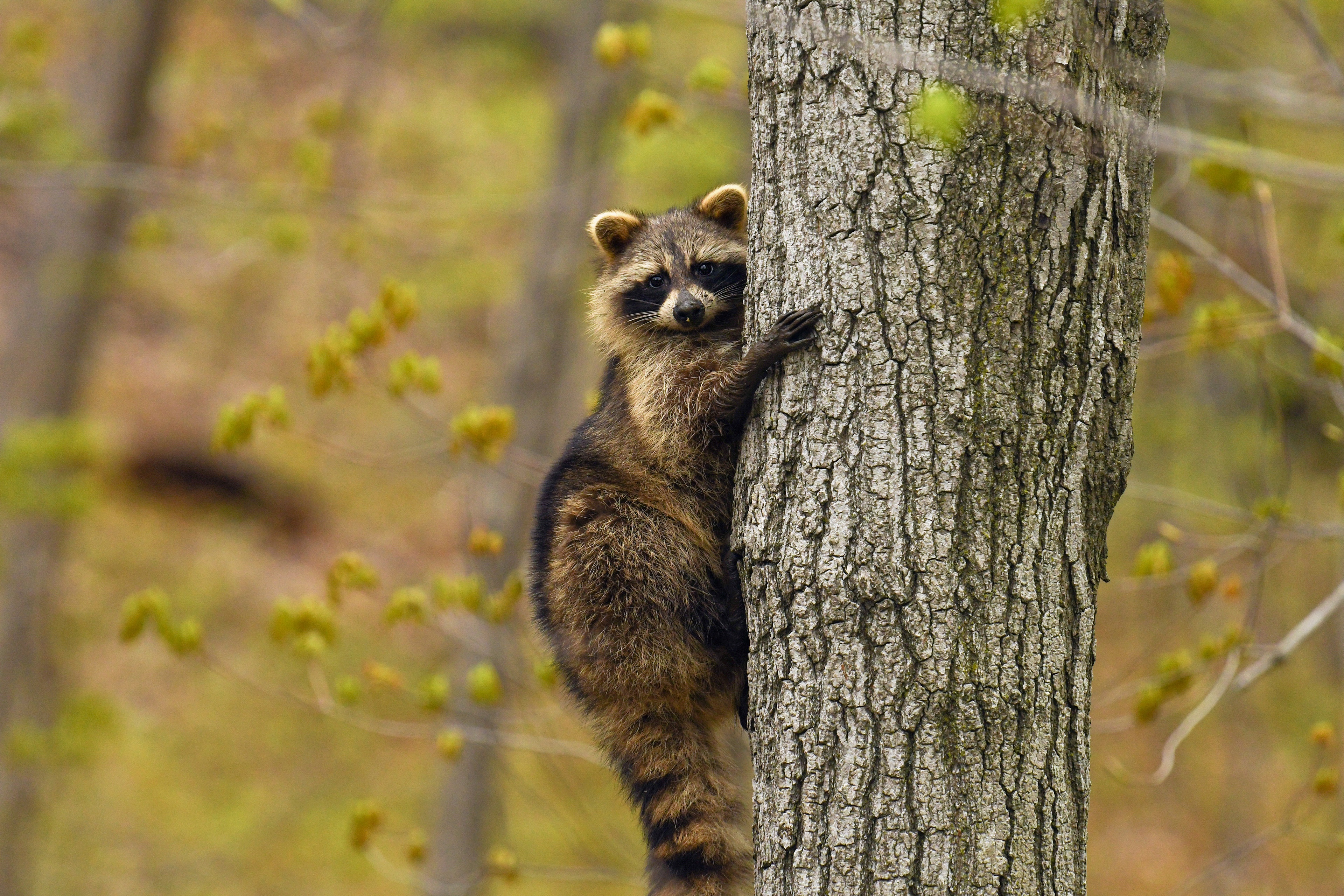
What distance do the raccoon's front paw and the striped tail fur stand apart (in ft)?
4.16

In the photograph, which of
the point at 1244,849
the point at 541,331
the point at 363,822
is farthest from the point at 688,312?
the point at 541,331

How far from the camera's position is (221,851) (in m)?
10.7

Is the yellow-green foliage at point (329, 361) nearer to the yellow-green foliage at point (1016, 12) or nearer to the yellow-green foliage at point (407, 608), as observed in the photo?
the yellow-green foliage at point (407, 608)

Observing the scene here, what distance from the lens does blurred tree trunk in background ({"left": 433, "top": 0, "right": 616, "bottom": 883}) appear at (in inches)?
295

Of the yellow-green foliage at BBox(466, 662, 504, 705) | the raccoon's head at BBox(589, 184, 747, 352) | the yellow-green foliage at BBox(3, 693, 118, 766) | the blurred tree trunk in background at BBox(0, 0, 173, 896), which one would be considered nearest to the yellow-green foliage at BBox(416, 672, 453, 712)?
the yellow-green foliage at BBox(466, 662, 504, 705)

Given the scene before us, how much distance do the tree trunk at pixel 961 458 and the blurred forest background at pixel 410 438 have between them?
14.6 inches

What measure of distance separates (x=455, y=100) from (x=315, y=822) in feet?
29.5

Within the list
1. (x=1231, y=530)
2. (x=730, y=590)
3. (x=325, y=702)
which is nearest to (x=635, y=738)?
(x=730, y=590)

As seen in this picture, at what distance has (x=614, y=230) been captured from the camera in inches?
185

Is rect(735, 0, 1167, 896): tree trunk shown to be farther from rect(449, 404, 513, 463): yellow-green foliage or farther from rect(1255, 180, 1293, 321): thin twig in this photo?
rect(449, 404, 513, 463): yellow-green foliage

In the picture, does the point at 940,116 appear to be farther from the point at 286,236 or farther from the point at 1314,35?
the point at 286,236

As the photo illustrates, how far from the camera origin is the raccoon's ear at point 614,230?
4.66 meters

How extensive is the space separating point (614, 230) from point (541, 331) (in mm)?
3122

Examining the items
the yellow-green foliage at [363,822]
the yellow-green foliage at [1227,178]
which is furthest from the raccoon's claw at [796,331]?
the yellow-green foliage at [363,822]
